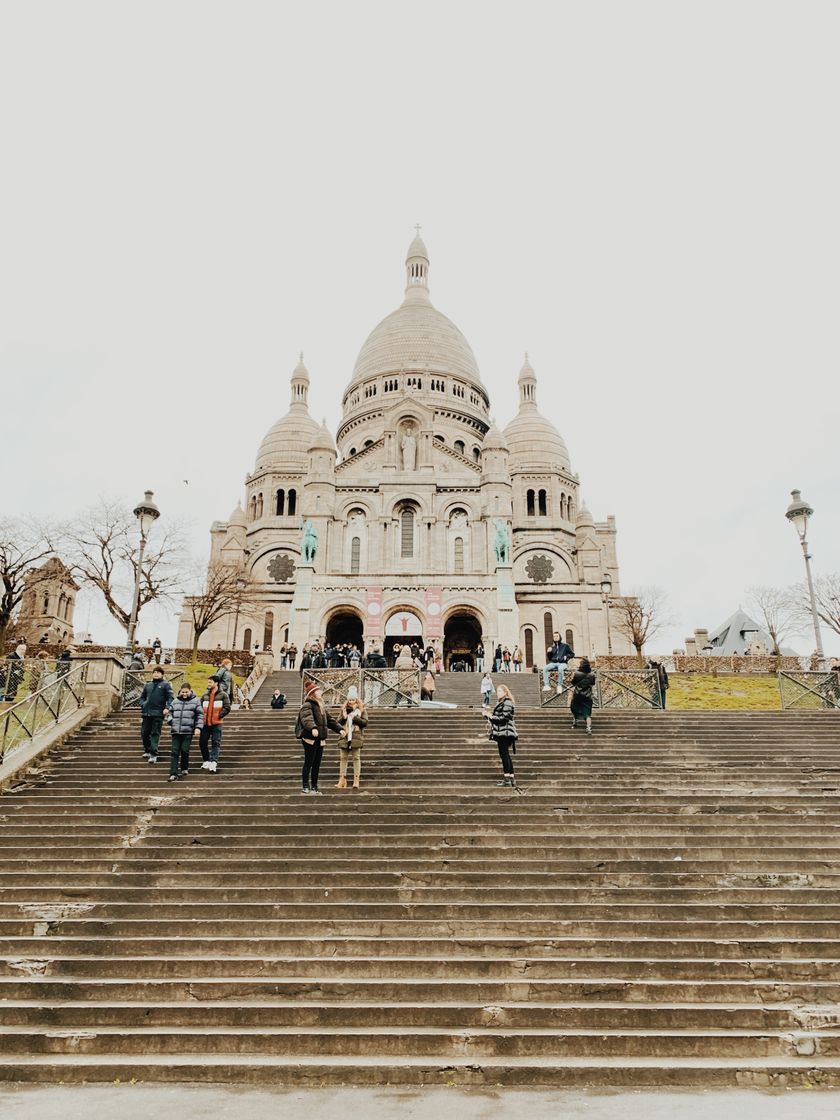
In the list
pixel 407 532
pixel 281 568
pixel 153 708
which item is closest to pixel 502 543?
pixel 407 532

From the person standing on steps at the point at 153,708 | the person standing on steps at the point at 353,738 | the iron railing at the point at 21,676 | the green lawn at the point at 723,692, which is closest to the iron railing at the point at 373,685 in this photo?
the person standing on steps at the point at 153,708

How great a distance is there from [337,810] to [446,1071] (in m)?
5.80

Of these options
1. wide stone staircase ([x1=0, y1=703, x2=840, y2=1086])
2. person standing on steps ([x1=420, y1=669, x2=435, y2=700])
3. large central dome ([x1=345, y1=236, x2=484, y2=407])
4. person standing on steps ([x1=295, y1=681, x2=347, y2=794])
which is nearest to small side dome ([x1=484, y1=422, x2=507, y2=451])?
large central dome ([x1=345, y1=236, x2=484, y2=407])

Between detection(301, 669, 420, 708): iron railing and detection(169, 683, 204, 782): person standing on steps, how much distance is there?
6275 mm

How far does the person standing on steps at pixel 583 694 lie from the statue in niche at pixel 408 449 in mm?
31798

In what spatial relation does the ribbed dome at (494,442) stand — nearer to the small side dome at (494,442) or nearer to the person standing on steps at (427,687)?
the small side dome at (494,442)

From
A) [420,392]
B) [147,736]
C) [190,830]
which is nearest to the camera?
[190,830]

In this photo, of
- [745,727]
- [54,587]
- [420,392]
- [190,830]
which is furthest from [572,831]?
[54,587]

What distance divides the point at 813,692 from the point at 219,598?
107 feet

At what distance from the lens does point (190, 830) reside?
37.3 feet

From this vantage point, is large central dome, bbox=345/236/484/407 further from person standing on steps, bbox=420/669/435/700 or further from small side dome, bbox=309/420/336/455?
person standing on steps, bbox=420/669/435/700

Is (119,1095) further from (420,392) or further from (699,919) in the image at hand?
(420,392)

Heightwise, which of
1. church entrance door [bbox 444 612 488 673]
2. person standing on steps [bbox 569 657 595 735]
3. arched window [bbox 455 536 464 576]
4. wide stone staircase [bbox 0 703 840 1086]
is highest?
arched window [bbox 455 536 464 576]

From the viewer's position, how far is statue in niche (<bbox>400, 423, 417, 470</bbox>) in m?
47.9
